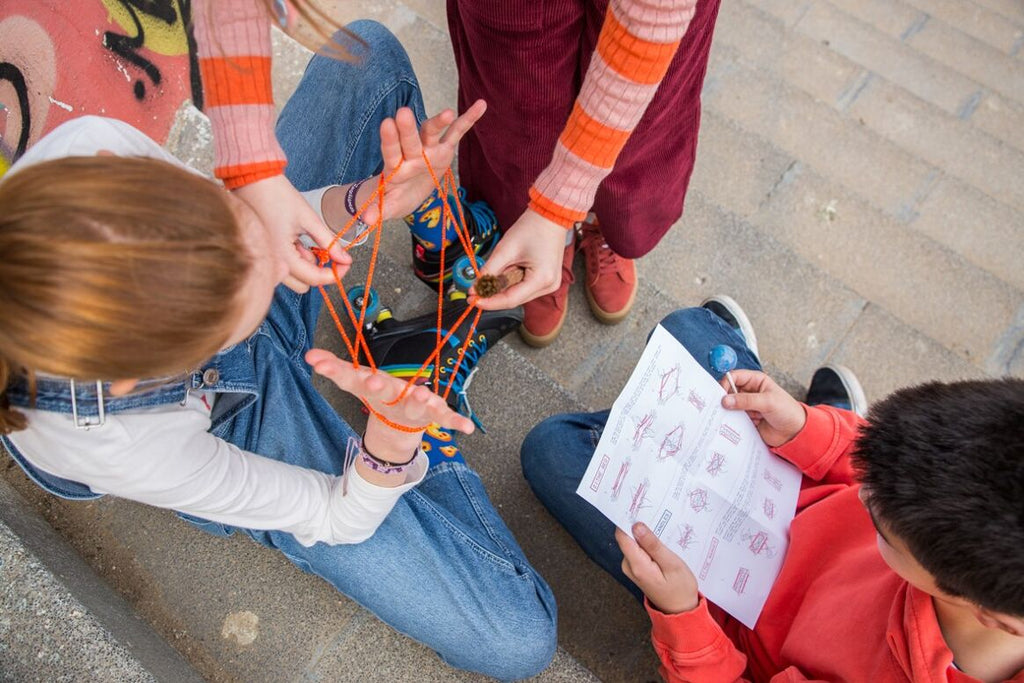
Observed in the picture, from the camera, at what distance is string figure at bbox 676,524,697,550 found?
1345mm

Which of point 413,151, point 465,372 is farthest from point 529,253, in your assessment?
point 465,372

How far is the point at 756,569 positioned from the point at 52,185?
132cm

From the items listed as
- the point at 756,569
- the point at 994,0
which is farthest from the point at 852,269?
the point at 994,0

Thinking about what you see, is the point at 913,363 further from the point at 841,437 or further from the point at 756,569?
the point at 756,569

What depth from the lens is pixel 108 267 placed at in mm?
753

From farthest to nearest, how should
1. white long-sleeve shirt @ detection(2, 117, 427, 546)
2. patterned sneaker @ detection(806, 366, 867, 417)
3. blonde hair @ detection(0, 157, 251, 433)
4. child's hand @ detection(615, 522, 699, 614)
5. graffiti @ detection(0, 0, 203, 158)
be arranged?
graffiti @ detection(0, 0, 203, 158), patterned sneaker @ detection(806, 366, 867, 417), child's hand @ detection(615, 522, 699, 614), white long-sleeve shirt @ detection(2, 117, 427, 546), blonde hair @ detection(0, 157, 251, 433)

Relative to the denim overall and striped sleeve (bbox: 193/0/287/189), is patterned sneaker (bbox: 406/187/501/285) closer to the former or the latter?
the denim overall

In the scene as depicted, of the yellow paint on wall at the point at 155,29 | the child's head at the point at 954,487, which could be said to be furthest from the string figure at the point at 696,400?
the yellow paint on wall at the point at 155,29

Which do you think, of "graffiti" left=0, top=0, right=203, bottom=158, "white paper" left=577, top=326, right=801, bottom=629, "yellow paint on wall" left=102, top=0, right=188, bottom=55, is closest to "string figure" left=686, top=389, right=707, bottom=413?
"white paper" left=577, top=326, right=801, bottom=629

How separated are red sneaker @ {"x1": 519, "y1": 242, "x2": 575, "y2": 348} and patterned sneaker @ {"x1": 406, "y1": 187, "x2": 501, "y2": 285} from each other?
198 millimetres

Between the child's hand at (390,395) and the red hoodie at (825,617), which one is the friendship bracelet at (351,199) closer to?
the child's hand at (390,395)

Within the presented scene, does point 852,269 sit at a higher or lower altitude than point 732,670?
higher

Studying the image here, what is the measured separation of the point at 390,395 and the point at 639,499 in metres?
0.59

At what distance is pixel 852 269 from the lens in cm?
219
